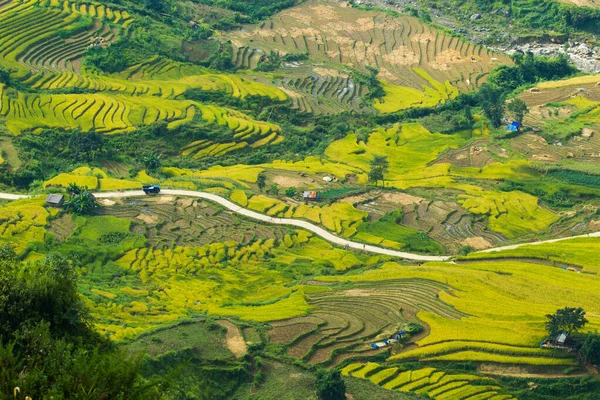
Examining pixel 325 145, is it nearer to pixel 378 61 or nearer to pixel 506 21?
pixel 378 61

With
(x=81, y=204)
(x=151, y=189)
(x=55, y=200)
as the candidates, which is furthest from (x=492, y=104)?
(x=55, y=200)

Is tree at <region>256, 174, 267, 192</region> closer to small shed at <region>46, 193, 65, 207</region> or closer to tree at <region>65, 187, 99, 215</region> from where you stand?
tree at <region>65, 187, 99, 215</region>

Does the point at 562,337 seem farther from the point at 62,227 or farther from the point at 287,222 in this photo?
the point at 62,227

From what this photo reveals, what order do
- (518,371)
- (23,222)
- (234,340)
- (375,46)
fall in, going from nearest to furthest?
1. (518,371)
2. (234,340)
3. (23,222)
4. (375,46)

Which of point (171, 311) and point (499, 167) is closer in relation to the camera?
point (171, 311)

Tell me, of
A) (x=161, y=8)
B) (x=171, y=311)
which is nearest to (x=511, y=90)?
(x=161, y=8)
